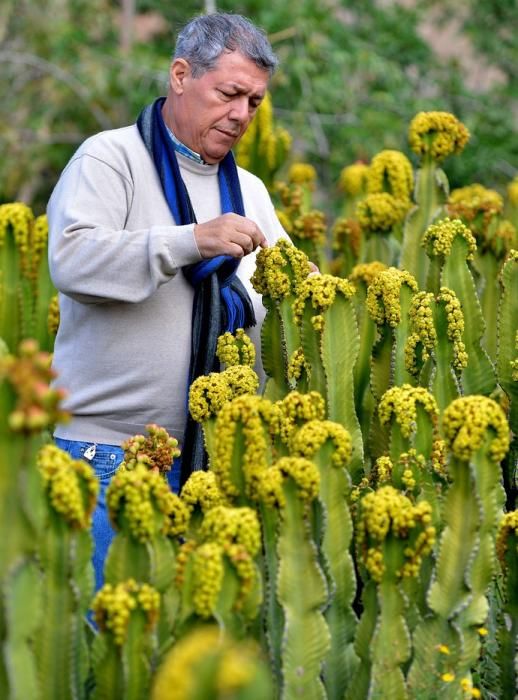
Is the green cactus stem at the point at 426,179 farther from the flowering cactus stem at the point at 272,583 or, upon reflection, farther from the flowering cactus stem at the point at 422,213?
the flowering cactus stem at the point at 272,583

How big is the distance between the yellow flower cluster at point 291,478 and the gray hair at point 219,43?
59.8 inches

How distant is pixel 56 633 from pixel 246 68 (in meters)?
1.94

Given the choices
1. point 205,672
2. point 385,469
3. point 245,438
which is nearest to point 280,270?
point 385,469

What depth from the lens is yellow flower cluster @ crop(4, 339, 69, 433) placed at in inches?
83.0

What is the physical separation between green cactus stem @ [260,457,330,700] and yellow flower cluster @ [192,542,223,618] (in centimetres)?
22

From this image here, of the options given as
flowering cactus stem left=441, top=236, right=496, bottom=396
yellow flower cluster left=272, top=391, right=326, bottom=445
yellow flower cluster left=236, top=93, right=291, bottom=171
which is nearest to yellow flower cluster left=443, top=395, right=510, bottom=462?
yellow flower cluster left=272, top=391, right=326, bottom=445

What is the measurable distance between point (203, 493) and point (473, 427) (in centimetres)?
69

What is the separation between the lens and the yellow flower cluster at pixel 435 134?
489cm

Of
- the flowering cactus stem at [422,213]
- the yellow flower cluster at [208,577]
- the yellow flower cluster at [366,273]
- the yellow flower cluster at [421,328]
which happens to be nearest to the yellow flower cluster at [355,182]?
the flowering cactus stem at [422,213]

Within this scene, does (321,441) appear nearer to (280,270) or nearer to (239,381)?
→ (239,381)

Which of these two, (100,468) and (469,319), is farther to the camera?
(469,319)

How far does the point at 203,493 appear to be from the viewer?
3.04 metres

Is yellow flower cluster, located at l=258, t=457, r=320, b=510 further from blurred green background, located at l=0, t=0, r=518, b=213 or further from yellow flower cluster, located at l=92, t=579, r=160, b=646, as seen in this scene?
blurred green background, located at l=0, t=0, r=518, b=213

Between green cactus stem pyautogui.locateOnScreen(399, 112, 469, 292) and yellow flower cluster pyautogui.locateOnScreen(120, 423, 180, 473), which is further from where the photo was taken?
green cactus stem pyautogui.locateOnScreen(399, 112, 469, 292)
